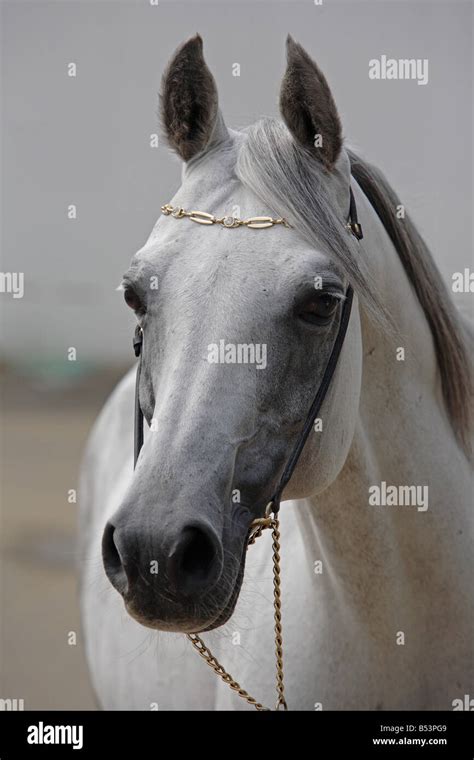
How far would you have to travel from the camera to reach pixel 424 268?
2107 millimetres

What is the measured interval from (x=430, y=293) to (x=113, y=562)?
1098 mm

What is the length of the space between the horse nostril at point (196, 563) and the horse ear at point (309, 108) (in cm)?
88

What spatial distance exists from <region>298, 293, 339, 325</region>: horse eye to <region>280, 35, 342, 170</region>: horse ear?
35 centimetres

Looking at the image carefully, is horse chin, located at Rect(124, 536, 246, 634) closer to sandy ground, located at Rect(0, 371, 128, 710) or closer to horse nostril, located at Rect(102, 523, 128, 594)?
horse nostril, located at Rect(102, 523, 128, 594)

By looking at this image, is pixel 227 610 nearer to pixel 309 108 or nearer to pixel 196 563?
pixel 196 563

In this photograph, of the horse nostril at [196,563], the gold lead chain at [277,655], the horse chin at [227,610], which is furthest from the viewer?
the gold lead chain at [277,655]

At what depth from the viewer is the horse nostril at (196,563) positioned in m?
1.42

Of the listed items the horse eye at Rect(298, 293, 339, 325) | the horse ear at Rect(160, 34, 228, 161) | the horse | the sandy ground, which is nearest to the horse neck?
the horse

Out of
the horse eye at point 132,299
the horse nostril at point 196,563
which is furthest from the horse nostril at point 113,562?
the horse eye at point 132,299

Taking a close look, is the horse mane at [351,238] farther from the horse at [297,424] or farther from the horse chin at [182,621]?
the horse chin at [182,621]

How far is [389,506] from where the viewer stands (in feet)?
Result: 6.38
